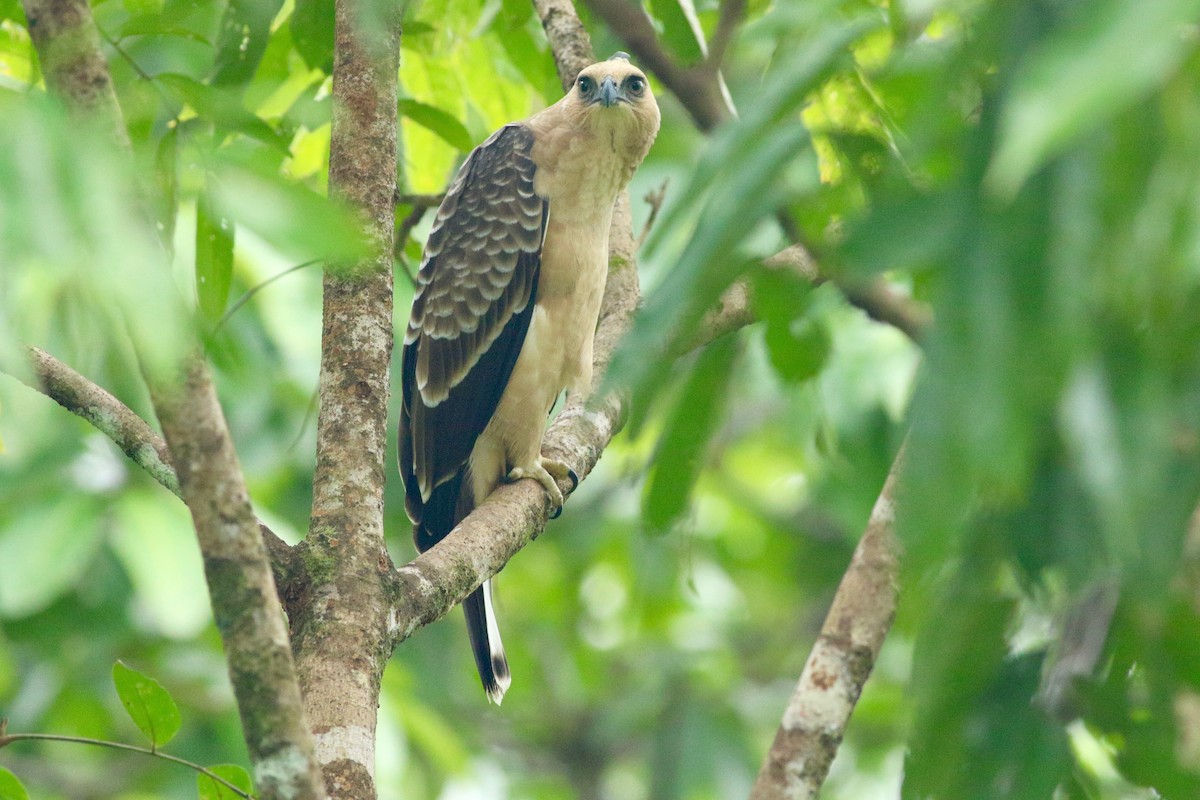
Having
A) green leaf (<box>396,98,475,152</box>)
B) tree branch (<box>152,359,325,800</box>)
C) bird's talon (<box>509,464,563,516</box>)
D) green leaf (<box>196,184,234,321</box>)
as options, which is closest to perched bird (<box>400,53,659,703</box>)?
bird's talon (<box>509,464,563,516</box>)

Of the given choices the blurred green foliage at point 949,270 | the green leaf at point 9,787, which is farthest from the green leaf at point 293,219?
the green leaf at point 9,787

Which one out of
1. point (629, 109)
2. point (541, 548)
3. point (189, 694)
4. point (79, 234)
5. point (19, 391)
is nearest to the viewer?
point (79, 234)

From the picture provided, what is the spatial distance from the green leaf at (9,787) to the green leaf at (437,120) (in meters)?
2.13

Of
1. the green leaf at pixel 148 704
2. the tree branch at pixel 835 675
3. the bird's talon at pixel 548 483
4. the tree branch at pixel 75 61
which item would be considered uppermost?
the tree branch at pixel 75 61

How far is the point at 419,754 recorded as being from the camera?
8797 millimetres

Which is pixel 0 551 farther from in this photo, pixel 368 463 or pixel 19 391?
pixel 368 463

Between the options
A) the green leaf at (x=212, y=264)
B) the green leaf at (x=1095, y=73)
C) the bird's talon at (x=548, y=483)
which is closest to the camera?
the green leaf at (x=1095, y=73)

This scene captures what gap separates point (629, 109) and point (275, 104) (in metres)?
1.21

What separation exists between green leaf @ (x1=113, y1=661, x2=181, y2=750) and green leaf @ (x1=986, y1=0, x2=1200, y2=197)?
1.77 m

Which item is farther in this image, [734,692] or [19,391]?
[734,692]

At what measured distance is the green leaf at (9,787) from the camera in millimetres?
2154

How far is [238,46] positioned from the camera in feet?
10.6

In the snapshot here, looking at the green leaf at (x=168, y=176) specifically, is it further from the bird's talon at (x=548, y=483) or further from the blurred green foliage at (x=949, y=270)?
the bird's talon at (x=548, y=483)

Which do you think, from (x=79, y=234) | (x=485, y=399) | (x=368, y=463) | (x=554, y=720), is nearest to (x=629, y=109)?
(x=485, y=399)
